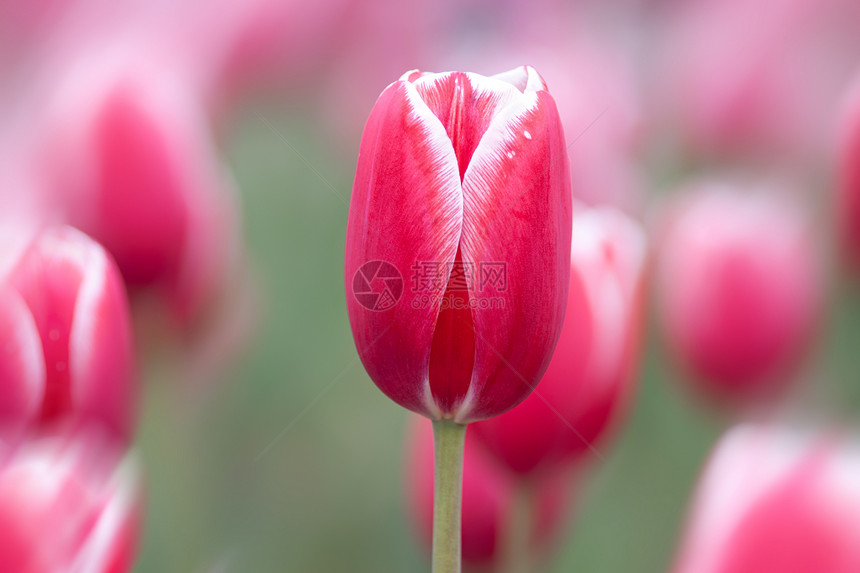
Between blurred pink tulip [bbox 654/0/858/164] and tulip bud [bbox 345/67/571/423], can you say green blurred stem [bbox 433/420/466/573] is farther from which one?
blurred pink tulip [bbox 654/0/858/164]

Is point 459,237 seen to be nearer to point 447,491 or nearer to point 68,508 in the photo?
point 447,491

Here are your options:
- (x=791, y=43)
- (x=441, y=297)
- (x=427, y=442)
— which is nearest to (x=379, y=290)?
(x=441, y=297)

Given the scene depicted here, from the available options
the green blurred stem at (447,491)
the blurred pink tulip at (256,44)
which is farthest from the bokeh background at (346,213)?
the green blurred stem at (447,491)

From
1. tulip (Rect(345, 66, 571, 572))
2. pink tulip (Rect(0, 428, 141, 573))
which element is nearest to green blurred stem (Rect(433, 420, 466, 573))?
tulip (Rect(345, 66, 571, 572))

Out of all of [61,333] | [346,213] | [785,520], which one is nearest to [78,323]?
[61,333]

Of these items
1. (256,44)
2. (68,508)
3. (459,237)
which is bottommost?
(68,508)
